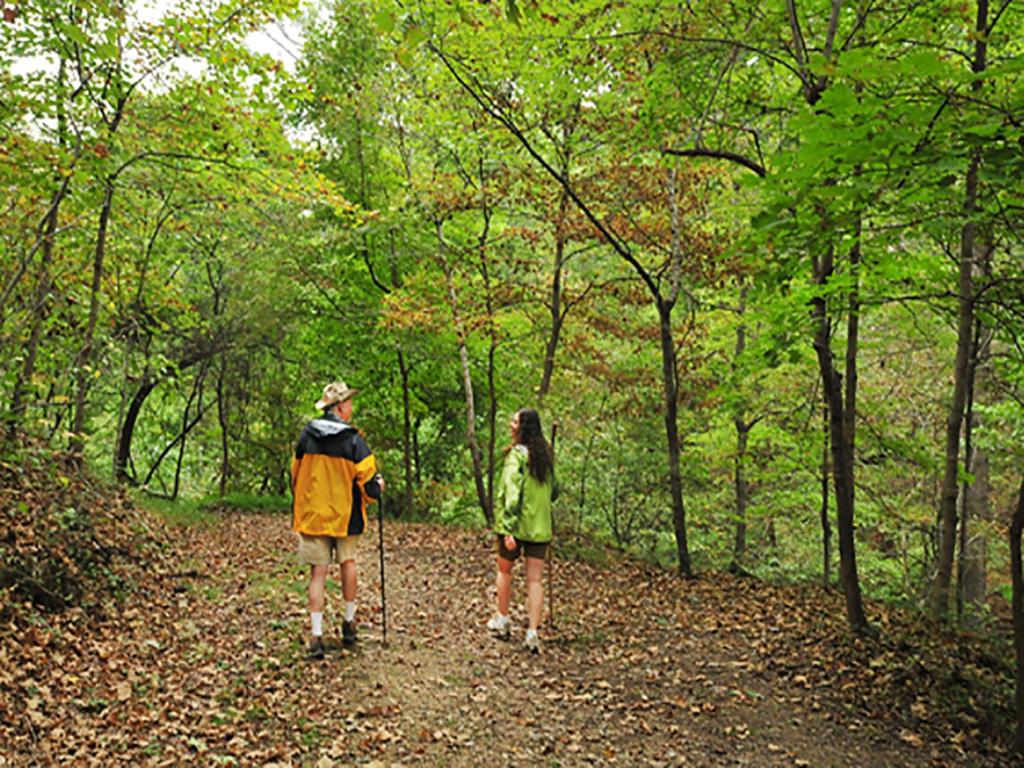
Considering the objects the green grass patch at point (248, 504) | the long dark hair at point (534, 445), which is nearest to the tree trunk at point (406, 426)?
the green grass patch at point (248, 504)

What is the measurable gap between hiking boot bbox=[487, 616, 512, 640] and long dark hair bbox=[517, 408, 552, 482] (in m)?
1.56

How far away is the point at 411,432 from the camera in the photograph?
17.8 metres

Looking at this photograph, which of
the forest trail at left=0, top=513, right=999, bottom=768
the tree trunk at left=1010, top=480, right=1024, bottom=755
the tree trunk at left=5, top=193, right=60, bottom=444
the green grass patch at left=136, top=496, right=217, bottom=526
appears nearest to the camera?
the forest trail at left=0, top=513, right=999, bottom=768

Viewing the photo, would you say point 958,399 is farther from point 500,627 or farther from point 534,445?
point 500,627

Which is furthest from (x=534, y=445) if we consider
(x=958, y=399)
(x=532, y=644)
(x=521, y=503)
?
(x=958, y=399)

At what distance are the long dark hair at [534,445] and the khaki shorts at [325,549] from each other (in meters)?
1.80

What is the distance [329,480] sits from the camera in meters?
5.77

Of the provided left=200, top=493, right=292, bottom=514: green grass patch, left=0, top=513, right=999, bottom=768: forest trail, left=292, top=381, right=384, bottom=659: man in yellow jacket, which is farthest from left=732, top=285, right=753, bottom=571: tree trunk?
left=200, top=493, right=292, bottom=514: green grass patch

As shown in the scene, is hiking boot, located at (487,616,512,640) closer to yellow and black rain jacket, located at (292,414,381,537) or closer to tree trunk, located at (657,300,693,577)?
yellow and black rain jacket, located at (292,414,381,537)

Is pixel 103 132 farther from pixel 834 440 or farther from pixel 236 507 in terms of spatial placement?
pixel 236 507

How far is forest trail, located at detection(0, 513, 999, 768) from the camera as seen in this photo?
4.30m

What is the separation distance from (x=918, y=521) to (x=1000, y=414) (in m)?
2.02

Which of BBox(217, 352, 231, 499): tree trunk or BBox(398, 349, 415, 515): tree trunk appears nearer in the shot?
BBox(398, 349, 415, 515): tree trunk

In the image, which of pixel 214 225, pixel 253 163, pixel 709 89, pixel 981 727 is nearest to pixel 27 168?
pixel 253 163
